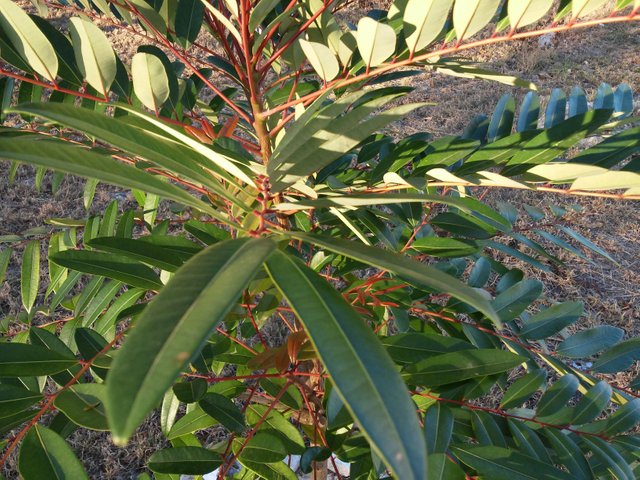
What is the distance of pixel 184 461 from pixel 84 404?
14cm

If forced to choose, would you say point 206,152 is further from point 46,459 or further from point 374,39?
point 46,459

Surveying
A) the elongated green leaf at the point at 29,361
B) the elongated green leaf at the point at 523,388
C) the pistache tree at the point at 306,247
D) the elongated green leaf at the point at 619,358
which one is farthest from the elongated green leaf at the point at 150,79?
the elongated green leaf at the point at 619,358

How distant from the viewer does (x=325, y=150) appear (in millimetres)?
337

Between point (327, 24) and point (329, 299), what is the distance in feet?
1.35

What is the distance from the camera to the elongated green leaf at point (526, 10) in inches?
15.5

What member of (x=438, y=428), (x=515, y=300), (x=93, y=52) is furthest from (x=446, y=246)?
(x=93, y=52)

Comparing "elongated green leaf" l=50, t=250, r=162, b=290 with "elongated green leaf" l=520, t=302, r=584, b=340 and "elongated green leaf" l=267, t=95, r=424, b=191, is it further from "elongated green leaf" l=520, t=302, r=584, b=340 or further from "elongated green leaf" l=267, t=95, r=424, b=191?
"elongated green leaf" l=520, t=302, r=584, b=340

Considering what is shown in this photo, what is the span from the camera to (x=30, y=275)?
82cm

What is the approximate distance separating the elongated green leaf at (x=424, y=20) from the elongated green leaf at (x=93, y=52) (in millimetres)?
Result: 250

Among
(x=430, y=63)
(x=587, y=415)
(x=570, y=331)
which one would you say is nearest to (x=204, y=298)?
(x=430, y=63)

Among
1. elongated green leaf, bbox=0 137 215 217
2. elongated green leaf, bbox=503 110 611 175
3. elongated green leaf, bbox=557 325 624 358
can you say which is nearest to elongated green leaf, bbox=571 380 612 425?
elongated green leaf, bbox=557 325 624 358

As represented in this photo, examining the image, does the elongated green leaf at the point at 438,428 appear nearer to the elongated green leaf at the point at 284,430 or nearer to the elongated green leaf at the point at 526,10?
the elongated green leaf at the point at 284,430

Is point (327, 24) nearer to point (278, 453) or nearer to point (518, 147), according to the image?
point (518, 147)

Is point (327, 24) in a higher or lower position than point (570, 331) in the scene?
higher
